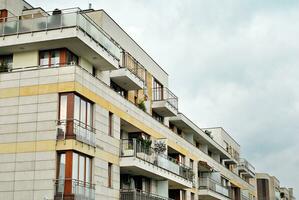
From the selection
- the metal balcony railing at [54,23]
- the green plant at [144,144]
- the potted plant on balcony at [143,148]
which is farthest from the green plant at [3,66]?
the green plant at [144,144]

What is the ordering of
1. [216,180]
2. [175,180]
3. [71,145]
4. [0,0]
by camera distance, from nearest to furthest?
[71,145], [0,0], [175,180], [216,180]

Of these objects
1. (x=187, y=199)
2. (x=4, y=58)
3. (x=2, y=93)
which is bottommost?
(x=187, y=199)

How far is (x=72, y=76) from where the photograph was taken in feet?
103

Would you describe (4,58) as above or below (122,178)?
above

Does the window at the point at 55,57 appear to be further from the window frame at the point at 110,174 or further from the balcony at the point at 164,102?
the balcony at the point at 164,102

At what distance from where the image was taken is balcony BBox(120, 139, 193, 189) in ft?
121

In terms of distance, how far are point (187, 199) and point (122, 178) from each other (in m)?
A: 14.1

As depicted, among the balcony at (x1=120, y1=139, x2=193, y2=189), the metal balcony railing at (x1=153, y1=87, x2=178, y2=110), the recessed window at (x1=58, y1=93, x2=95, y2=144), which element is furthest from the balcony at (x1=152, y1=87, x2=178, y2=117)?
the recessed window at (x1=58, y1=93, x2=95, y2=144)

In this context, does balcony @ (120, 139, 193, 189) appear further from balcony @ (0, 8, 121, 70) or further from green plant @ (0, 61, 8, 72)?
green plant @ (0, 61, 8, 72)

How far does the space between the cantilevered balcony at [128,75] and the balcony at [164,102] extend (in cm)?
391

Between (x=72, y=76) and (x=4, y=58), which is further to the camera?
(x=4, y=58)

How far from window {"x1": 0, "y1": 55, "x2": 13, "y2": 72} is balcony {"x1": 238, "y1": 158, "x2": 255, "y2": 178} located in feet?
176

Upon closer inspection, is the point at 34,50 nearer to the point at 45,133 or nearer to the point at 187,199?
the point at 45,133

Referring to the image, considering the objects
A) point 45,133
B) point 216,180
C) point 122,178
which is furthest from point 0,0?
point 216,180
